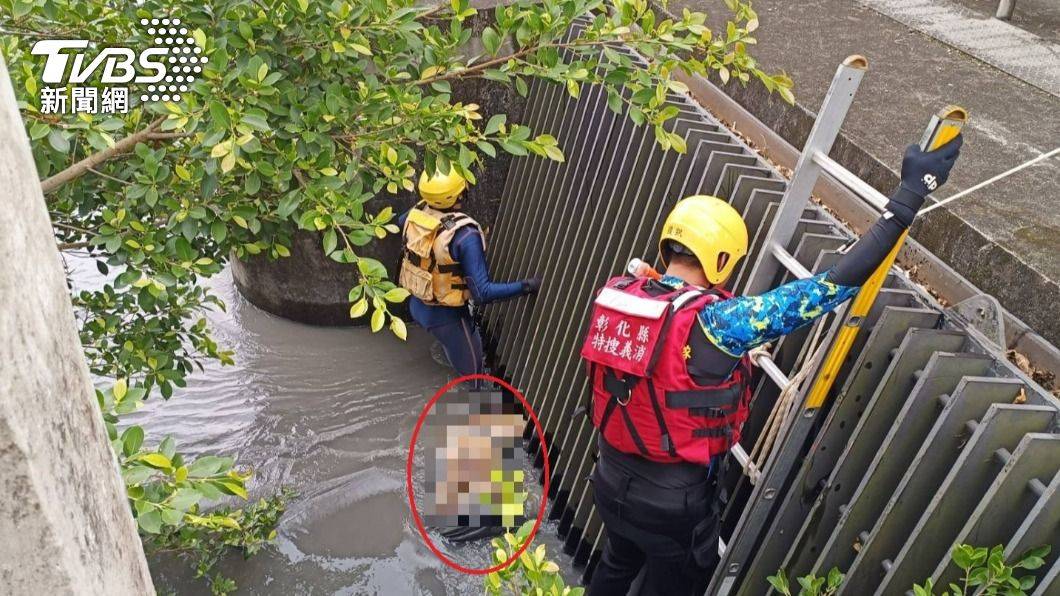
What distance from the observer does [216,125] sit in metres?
2.34

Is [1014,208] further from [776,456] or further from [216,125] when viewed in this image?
[216,125]

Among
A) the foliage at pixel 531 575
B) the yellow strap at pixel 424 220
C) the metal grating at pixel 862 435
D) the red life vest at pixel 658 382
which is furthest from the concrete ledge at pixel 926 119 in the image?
the foliage at pixel 531 575

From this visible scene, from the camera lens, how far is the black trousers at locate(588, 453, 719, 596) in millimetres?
3061

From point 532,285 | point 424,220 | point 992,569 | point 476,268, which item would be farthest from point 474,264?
point 992,569

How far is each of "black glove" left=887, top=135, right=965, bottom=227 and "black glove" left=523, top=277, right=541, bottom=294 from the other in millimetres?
3050

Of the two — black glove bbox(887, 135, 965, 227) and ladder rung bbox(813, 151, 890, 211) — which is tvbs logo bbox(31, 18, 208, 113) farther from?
black glove bbox(887, 135, 965, 227)

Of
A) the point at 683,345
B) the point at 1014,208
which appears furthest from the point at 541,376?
the point at 1014,208

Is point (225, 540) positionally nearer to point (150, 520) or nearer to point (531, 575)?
point (150, 520)

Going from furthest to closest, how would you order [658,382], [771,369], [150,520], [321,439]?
[321,439], [771,369], [658,382], [150,520]

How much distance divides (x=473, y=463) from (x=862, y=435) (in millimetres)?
1612

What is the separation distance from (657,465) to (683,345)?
60cm

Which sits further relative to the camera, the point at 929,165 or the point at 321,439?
the point at 321,439

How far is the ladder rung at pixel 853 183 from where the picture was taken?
7.78 feet

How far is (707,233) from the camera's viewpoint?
294 cm
